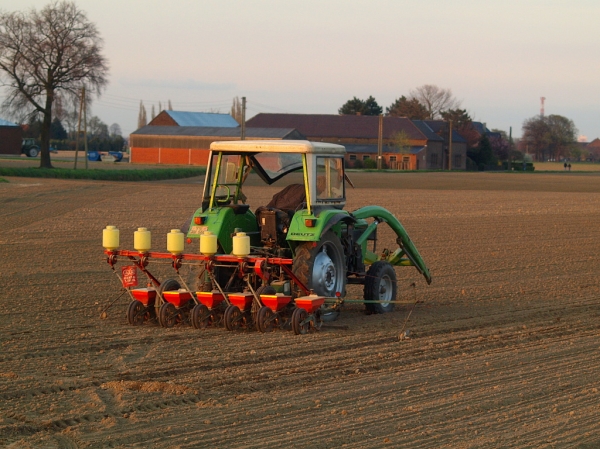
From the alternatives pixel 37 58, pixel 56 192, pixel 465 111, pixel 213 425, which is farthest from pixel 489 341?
pixel 465 111

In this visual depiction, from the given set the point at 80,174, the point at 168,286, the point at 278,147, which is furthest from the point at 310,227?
the point at 80,174

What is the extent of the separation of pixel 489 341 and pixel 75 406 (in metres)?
4.77

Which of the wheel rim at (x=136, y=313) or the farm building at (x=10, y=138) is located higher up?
the farm building at (x=10, y=138)

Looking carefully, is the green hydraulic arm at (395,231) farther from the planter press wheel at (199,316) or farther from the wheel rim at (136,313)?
the wheel rim at (136,313)

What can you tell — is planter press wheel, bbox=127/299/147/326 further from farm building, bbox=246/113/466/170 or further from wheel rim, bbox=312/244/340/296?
farm building, bbox=246/113/466/170

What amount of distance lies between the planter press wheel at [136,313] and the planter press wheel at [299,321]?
1.83 metres

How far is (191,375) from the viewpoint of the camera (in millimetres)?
7707

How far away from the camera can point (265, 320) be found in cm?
961

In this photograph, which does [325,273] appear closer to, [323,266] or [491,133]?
[323,266]

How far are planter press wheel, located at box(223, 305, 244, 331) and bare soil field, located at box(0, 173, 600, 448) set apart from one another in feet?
0.48

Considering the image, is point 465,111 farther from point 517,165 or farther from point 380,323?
point 380,323

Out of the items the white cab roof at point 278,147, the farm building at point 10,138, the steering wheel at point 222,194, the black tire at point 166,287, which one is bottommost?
the black tire at point 166,287

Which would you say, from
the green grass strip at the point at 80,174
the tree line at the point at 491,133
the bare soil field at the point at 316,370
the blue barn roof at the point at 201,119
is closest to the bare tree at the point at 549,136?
the tree line at the point at 491,133

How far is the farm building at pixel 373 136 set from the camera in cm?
9081
